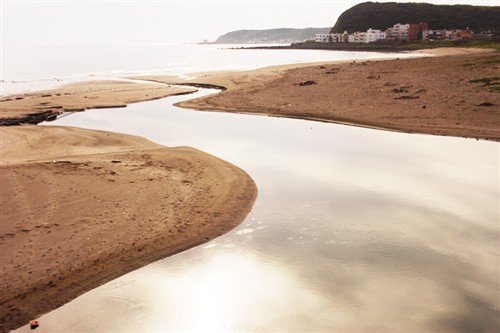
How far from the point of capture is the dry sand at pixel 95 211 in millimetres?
10227

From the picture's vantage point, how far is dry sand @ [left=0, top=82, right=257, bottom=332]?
10227 millimetres

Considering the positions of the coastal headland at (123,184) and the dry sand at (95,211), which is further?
the coastal headland at (123,184)

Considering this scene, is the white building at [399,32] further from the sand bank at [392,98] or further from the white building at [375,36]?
the sand bank at [392,98]

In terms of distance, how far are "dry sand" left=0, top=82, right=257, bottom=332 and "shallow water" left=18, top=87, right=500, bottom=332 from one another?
60 cm

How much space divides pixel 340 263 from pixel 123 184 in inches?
365

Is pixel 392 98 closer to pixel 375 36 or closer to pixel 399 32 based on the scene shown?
pixel 375 36

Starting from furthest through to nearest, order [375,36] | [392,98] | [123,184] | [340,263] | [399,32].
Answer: [375,36] < [399,32] < [392,98] < [123,184] < [340,263]

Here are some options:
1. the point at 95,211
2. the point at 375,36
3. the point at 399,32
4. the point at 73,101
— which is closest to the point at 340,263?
the point at 95,211

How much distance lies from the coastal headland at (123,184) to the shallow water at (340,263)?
83 cm

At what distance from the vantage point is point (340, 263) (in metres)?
10.9

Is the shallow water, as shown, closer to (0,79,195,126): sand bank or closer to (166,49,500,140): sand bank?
(166,49,500,140): sand bank

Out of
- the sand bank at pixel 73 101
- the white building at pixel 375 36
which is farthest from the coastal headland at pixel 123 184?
the white building at pixel 375 36

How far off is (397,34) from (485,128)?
188924mm

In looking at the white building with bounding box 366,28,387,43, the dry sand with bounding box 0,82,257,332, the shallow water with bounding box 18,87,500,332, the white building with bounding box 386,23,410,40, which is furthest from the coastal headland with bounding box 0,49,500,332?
the white building with bounding box 386,23,410,40
